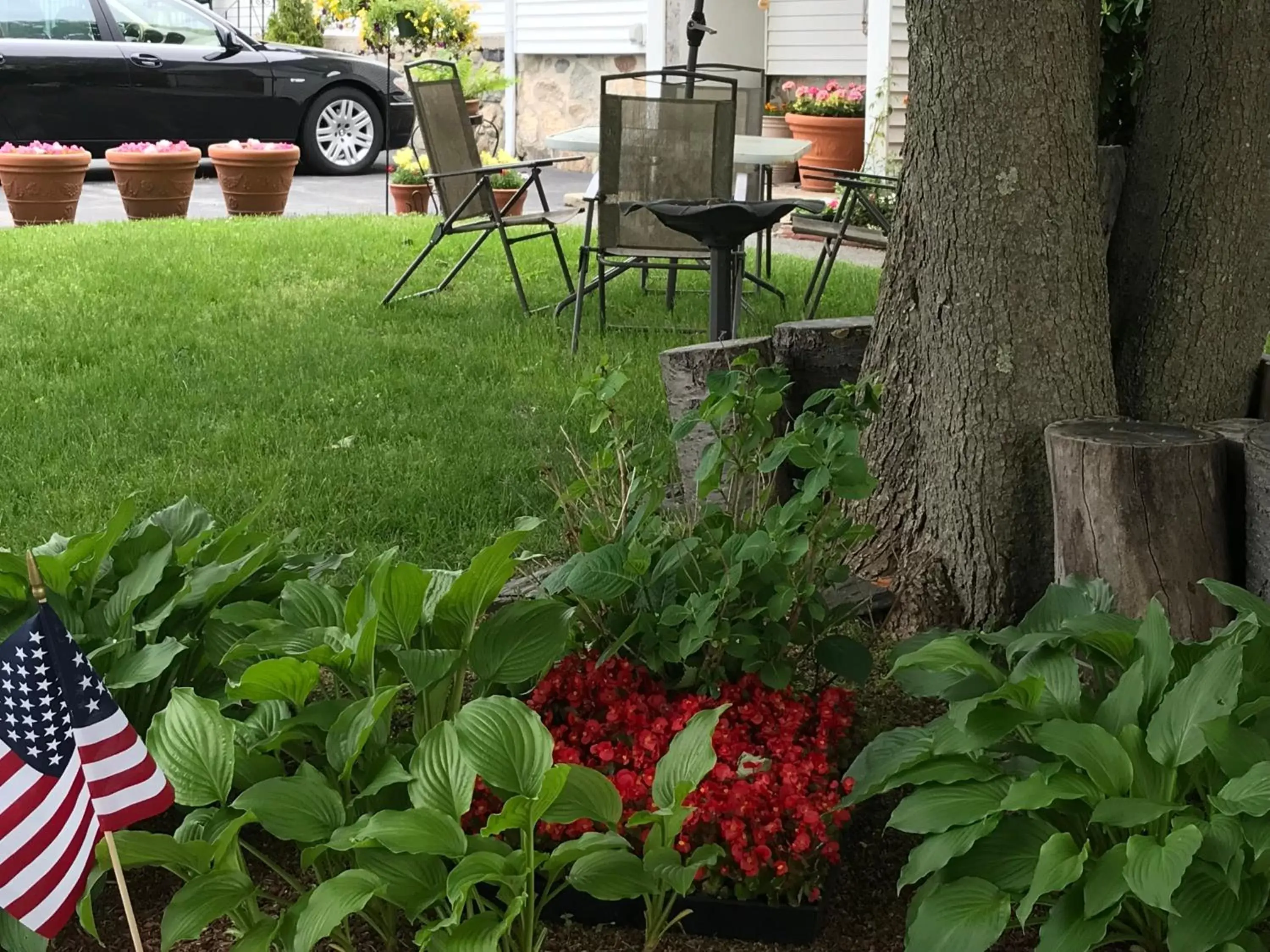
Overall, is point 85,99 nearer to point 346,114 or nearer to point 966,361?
point 346,114

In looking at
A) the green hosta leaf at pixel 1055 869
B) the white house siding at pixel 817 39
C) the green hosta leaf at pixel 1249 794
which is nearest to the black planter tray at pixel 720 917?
the green hosta leaf at pixel 1055 869

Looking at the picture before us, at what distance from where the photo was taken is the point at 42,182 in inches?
328

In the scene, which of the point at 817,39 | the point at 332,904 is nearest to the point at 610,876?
the point at 332,904

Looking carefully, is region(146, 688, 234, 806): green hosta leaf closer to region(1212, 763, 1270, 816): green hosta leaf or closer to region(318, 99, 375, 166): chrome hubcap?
region(1212, 763, 1270, 816): green hosta leaf

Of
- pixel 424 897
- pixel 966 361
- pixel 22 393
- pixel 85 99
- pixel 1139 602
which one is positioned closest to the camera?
pixel 424 897

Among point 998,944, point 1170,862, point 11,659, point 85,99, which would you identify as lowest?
point 998,944

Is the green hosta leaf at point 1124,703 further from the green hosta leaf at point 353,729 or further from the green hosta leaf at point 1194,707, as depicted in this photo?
the green hosta leaf at point 353,729

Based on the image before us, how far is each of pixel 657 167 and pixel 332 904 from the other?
4.29 m

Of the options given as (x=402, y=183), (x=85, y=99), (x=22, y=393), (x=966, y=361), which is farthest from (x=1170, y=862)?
(x=85, y=99)

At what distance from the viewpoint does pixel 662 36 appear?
36.4 ft

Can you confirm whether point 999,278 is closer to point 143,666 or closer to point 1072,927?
point 1072,927

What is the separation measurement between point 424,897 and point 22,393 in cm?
333

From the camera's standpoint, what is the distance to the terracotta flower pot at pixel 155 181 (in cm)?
857

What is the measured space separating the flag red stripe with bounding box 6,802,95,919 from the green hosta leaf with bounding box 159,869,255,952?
0.24 m
